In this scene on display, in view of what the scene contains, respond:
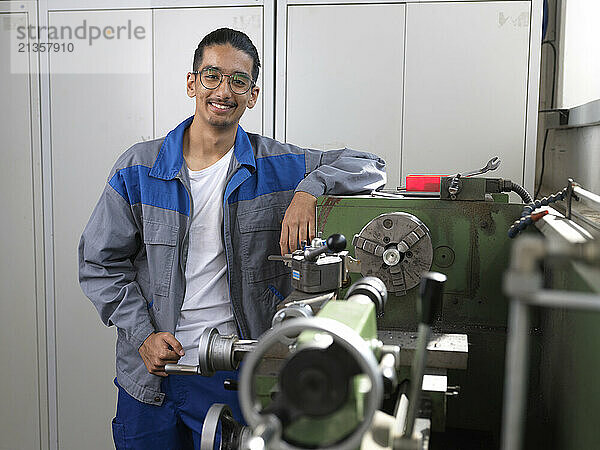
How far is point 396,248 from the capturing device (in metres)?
1.35

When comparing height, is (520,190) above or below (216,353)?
above

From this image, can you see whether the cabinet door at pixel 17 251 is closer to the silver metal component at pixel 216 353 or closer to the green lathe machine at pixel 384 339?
the green lathe machine at pixel 384 339

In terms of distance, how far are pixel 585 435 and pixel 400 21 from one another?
160 cm

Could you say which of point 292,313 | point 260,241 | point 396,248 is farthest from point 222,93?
point 292,313

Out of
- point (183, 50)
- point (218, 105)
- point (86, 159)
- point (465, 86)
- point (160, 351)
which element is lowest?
point (160, 351)

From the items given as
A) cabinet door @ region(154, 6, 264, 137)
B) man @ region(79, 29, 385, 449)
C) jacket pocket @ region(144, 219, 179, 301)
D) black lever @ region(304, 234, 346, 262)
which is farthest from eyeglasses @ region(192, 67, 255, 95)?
black lever @ region(304, 234, 346, 262)

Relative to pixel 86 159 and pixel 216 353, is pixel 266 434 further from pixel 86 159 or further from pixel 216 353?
pixel 86 159

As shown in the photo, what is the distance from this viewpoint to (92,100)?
254 cm

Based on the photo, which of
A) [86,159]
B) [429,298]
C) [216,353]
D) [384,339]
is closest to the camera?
[429,298]

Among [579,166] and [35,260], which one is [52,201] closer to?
[35,260]

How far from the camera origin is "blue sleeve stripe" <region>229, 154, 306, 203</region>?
1.90m

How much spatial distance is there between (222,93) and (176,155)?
21cm

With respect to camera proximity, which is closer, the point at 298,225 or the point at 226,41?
the point at 298,225

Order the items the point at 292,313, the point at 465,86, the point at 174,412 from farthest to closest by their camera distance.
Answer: the point at 465,86 → the point at 174,412 → the point at 292,313
